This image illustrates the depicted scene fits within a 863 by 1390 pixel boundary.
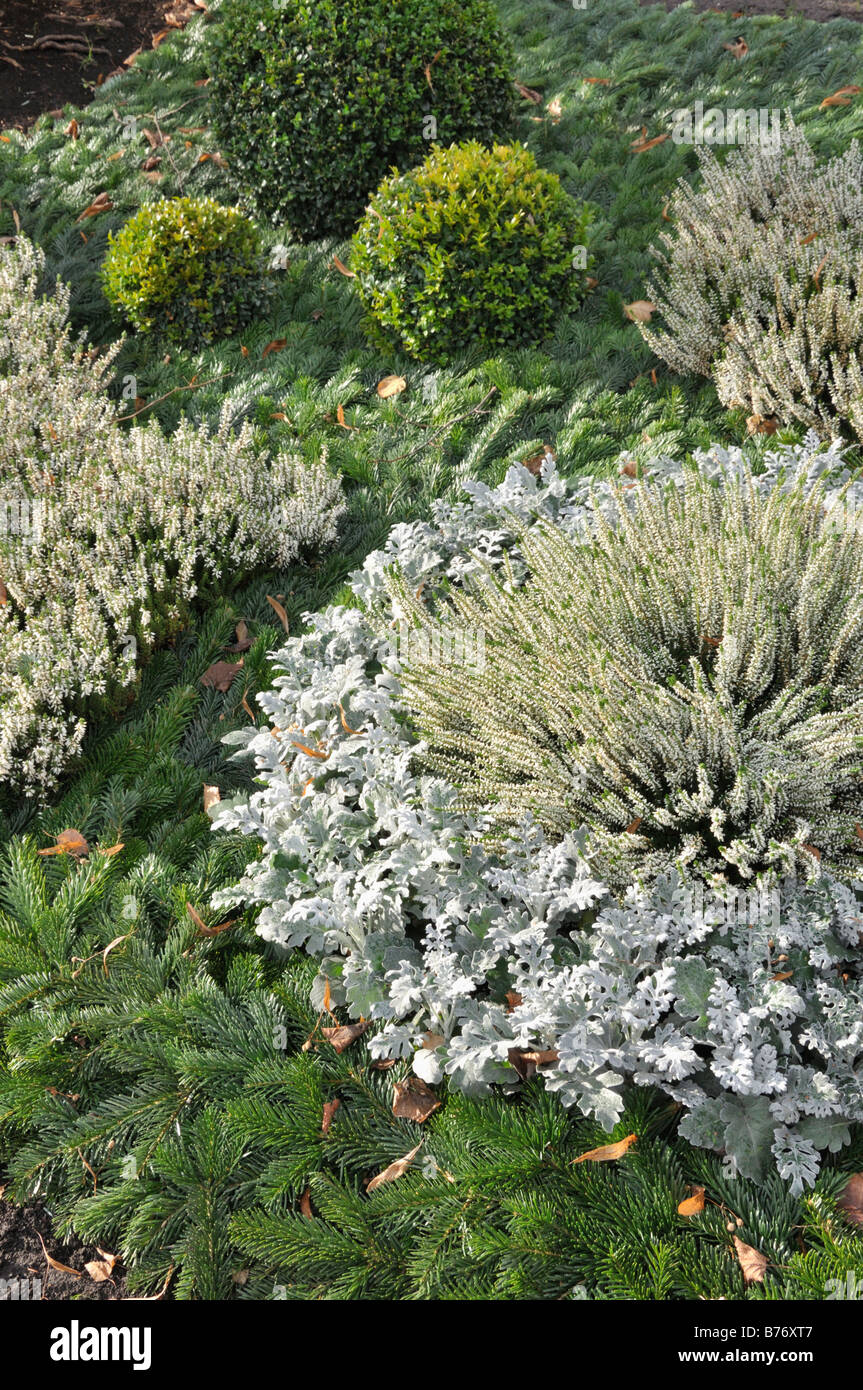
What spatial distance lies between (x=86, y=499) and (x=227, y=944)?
75.3 inches

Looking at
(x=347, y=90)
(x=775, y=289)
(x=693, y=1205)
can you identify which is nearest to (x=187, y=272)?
(x=347, y=90)

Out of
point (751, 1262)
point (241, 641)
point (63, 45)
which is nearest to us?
point (751, 1262)

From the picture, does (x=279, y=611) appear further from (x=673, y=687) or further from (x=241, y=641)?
(x=673, y=687)

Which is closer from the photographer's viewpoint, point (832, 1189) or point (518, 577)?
point (832, 1189)

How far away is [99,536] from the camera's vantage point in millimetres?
3516

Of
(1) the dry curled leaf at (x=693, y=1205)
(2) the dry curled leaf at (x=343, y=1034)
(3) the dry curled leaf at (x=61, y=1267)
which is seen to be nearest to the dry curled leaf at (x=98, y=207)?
(2) the dry curled leaf at (x=343, y=1034)

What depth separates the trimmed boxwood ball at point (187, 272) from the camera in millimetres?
4945

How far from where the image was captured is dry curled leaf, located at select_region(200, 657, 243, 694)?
3453 mm

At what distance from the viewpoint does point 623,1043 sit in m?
2.21

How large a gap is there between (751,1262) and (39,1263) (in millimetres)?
1568

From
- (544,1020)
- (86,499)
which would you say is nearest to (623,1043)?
(544,1020)

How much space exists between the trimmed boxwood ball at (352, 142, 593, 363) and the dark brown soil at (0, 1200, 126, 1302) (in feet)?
12.6

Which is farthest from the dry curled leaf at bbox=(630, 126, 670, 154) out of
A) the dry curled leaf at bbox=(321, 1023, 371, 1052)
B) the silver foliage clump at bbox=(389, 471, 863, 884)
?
the dry curled leaf at bbox=(321, 1023, 371, 1052)

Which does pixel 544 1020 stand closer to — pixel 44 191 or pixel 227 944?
pixel 227 944
